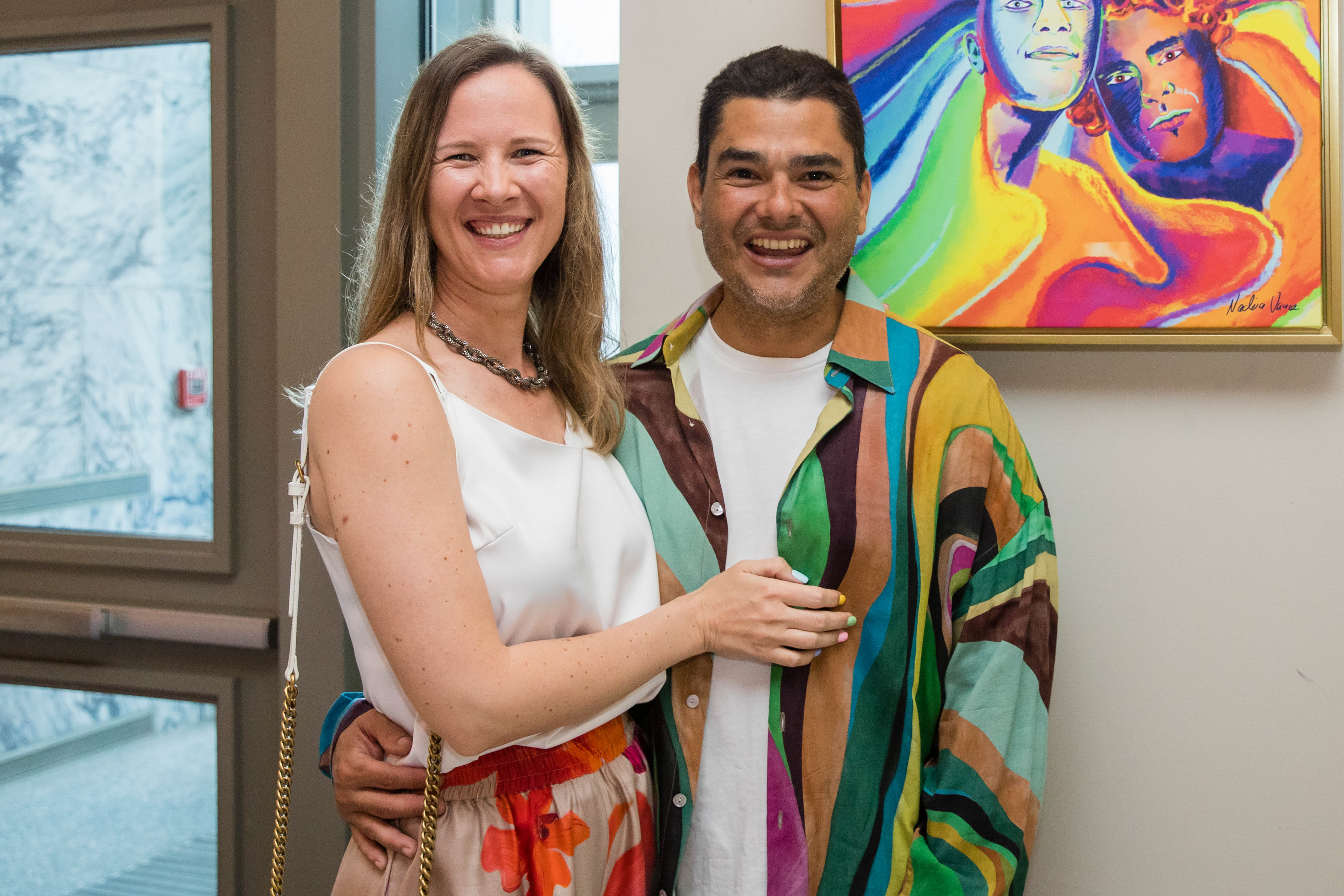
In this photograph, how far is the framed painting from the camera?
1.44 meters

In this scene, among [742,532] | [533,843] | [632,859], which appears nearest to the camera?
[533,843]

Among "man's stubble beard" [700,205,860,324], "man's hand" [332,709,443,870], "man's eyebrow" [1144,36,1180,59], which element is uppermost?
"man's eyebrow" [1144,36,1180,59]

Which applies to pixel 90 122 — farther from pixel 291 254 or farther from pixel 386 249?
pixel 386 249

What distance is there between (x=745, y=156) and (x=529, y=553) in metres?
0.68

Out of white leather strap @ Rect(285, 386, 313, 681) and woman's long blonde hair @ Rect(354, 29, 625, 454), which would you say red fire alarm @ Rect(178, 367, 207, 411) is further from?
white leather strap @ Rect(285, 386, 313, 681)

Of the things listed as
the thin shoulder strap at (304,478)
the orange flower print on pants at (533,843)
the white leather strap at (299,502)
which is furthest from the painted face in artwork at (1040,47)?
the orange flower print on pants at (533,843)

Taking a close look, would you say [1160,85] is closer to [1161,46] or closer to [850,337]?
[1161,46]

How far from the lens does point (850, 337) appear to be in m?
1.46

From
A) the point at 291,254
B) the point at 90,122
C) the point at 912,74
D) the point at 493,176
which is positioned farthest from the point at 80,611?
the point at 912,74

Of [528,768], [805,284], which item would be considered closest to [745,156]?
[805,284]

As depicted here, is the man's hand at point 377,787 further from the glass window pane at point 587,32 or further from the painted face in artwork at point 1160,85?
the glass window pane at point 587,32

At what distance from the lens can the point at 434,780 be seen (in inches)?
46.9

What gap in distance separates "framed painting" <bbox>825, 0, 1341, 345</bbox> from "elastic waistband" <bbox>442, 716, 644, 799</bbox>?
812 mm

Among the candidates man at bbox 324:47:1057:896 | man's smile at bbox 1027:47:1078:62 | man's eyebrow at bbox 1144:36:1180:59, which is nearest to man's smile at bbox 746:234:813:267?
man at bbox 324:47:1057:896
